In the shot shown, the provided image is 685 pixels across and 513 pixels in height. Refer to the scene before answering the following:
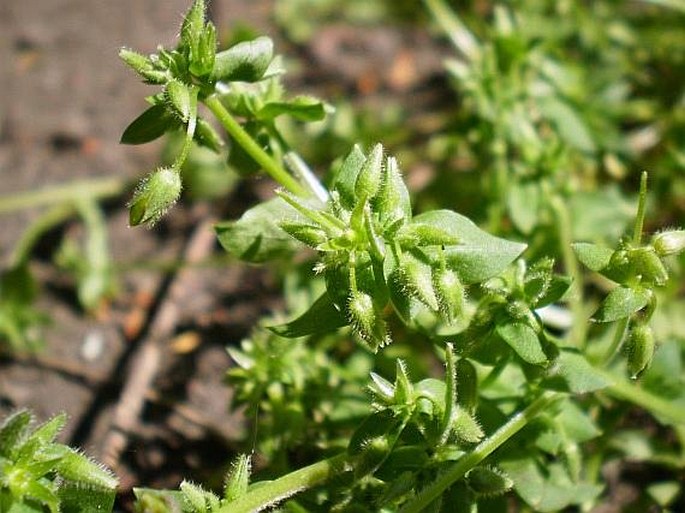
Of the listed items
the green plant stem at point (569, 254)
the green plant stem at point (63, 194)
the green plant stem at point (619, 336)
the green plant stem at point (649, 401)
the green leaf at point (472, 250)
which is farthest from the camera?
the green plant stem at point (63, 194)

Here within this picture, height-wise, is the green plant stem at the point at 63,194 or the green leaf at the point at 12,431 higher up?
the green leaf at the point at 12,431

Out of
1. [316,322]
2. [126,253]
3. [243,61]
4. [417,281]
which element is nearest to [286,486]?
[316,322]

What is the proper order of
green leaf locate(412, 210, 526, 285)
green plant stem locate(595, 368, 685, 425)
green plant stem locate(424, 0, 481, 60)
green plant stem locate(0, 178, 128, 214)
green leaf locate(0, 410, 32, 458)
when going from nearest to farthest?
green leaf locate(0, 410, 32, 458) < green leaf locate(412, 210, 526, 285) < green plant stem locate(595, 368, 685, 425) < green plant stem locate(424, 0, 481, 60) < green plant stem locate(0, 178, 128, 214)

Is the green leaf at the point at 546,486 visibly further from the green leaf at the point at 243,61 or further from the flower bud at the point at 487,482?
the green leaf at the point at 243,61

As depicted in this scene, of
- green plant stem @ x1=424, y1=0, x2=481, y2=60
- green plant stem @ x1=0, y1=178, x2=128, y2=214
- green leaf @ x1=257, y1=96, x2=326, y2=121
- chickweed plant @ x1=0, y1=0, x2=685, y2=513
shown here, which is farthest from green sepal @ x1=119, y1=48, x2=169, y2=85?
green plant stem @ x1=0, y1=178, x2=128, y2=214

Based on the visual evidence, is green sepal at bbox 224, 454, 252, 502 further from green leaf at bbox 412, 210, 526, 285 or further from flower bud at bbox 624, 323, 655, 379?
flower bud at bbox 624, 323, 655, 379

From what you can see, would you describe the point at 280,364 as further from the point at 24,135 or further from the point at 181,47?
the point at 24,135

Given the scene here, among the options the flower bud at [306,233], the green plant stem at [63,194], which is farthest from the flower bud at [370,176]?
the green plant stem at [63,194]
